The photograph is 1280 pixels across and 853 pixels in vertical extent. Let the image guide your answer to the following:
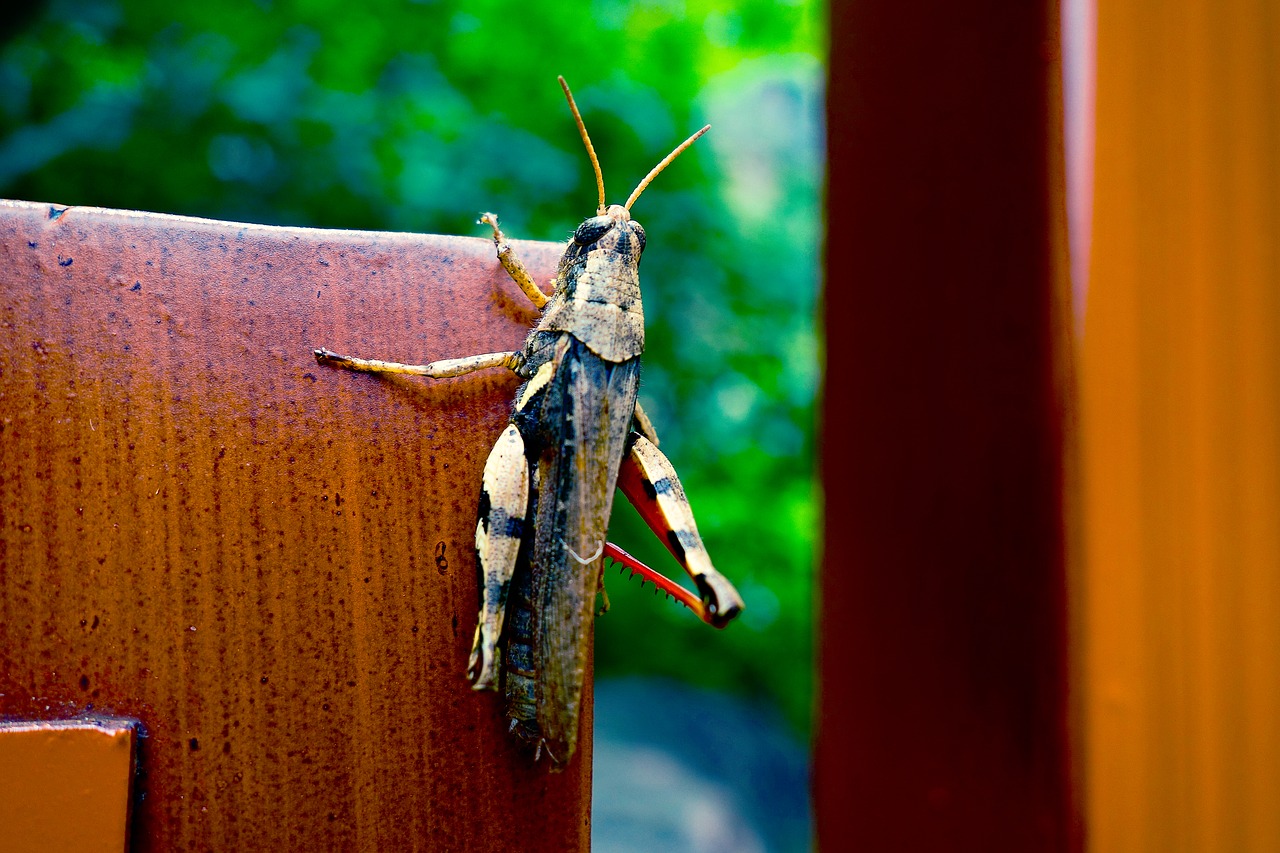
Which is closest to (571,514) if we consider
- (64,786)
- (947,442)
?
(64,786)

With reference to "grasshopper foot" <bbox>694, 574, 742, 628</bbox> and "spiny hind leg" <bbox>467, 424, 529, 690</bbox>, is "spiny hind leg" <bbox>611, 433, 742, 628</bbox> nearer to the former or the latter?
"grasshopper foot" <bbox>694, 574, 742, 628</bbox>

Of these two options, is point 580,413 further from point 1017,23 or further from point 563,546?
point 1017,23

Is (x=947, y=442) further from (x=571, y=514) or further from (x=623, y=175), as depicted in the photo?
(x=623, y=175)

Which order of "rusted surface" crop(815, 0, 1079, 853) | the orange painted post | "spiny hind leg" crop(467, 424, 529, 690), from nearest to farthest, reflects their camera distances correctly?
"spiny hind leg" crop(467, 424, 529, 690), the orange painted post, "rusted surface" crop(815, 0, 1079, 853)

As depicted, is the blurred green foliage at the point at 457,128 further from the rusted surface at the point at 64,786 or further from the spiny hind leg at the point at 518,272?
the rusted surface at the point at 64,786

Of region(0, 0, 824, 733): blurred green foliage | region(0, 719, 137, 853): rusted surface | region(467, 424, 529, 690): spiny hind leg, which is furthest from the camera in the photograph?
region(0, 0, 824, 733): blurred green foliage

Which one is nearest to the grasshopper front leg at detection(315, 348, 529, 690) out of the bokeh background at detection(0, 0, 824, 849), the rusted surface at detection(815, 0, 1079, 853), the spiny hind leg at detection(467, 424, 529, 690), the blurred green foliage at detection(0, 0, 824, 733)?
the spiny hind leg at detection(467, 424, 529, 690)
